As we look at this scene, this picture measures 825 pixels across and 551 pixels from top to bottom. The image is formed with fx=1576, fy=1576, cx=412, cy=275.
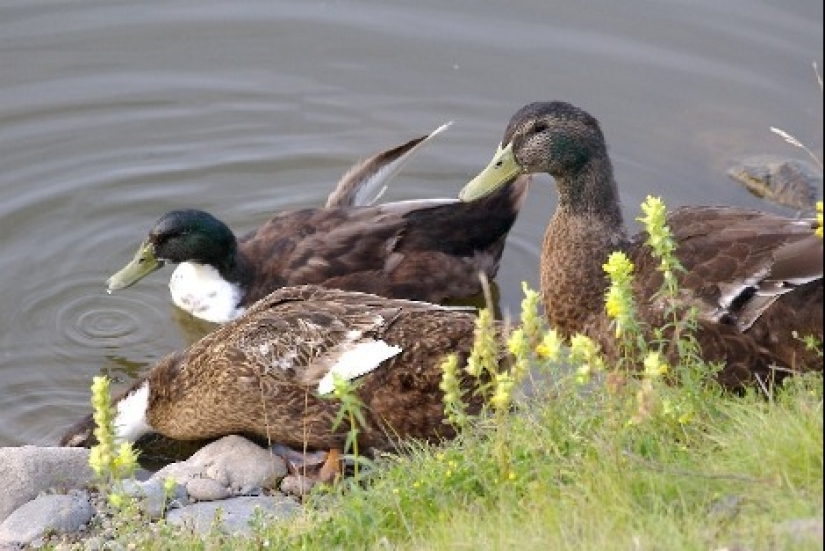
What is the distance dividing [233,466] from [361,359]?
803mm

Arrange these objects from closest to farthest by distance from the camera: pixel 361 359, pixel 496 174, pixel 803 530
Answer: pixel 803 530 → pixel 361 359 → pixel 496 174

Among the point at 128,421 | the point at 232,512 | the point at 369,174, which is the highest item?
the point at 369,174

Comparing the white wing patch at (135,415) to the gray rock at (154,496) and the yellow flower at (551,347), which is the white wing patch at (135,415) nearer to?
the gray rock at (154,496)

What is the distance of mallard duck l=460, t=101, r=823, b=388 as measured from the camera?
6.25 meters

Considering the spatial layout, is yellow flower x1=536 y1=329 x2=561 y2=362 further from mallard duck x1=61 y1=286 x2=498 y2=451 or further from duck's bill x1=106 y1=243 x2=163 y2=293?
duck's bill x1=106 y1=243 x2=163 y2=293

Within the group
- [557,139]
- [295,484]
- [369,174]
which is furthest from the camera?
[369,174]

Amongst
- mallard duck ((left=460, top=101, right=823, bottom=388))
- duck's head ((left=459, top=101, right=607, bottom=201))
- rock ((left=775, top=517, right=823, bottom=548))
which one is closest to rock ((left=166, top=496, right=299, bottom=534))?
mallard duck ((left=460, top=101, right=823, bottom=388))

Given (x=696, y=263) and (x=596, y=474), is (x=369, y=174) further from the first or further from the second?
(x=596, y=474)

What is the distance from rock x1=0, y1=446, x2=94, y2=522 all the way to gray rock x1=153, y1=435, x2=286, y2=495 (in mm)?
358

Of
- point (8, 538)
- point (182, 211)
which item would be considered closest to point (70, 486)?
point (8, 538)

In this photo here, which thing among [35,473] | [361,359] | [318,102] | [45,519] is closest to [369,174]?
[318,102]

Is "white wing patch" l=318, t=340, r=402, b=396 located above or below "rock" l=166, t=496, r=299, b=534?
above

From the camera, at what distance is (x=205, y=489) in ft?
22.4

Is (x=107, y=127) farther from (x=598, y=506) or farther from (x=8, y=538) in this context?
(x=598, y=506)
